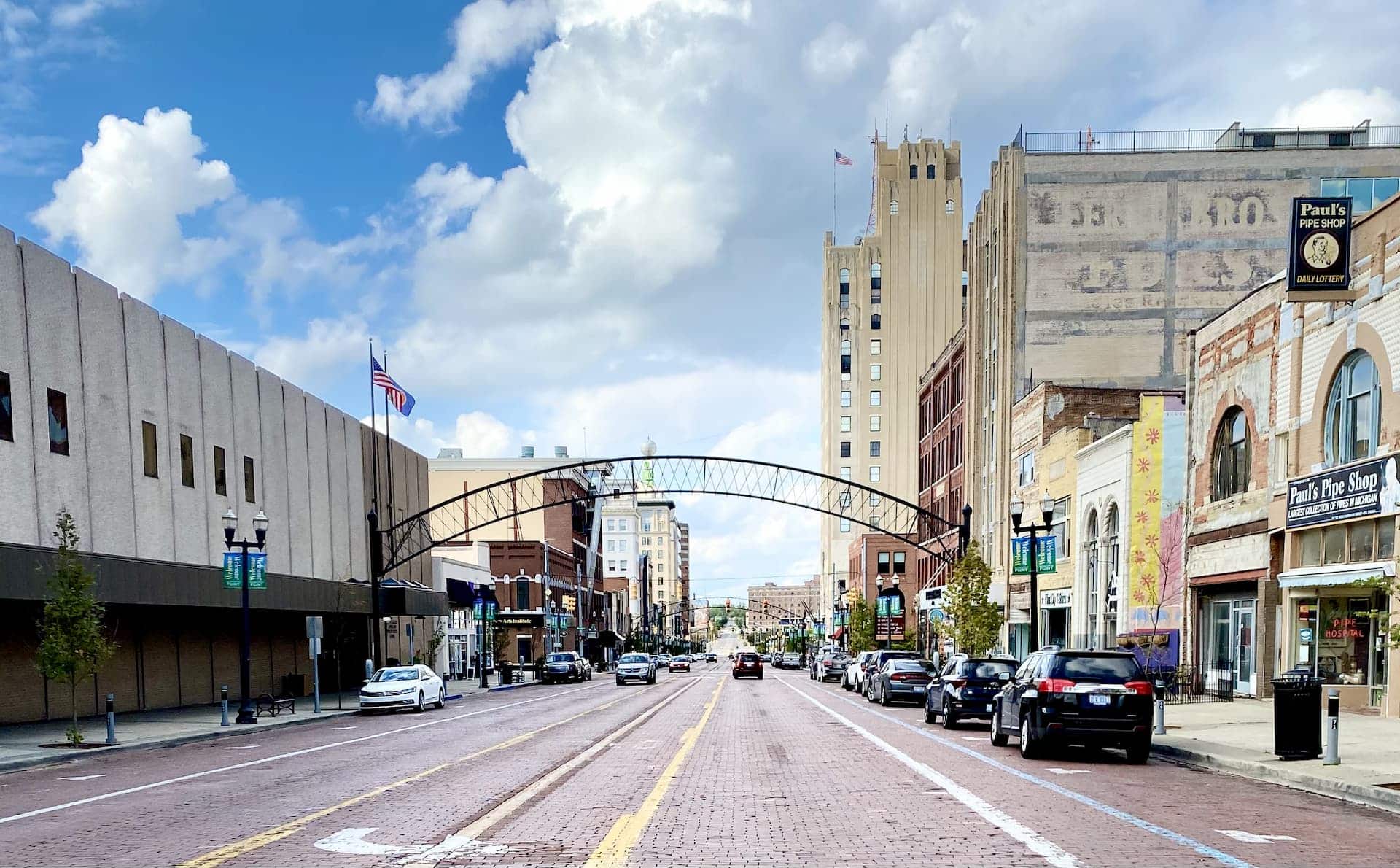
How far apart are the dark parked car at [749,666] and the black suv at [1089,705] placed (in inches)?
2230

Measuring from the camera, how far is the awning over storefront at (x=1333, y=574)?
26203mm

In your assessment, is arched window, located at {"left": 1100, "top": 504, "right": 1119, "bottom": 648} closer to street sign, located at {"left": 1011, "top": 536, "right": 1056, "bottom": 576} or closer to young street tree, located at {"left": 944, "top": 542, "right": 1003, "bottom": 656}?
young street tree, located at {"left": 944, "top": 542, "right": 1003, "bottom": 656}

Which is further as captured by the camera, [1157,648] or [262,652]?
[262,652]

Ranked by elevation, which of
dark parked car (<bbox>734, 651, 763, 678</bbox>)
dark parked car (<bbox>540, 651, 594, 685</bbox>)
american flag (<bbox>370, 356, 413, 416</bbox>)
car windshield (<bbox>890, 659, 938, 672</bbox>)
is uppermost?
american flag (<bbox>370, 356, 413, 416</bbox>)

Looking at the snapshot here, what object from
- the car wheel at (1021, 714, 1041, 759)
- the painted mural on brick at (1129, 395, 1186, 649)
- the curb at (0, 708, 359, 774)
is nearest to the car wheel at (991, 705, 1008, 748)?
the car wheel at (1021, 714, 1041, 759)

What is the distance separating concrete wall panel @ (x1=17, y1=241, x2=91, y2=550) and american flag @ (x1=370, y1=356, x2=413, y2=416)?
15.0 meters

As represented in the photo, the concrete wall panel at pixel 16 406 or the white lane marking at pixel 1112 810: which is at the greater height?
the concrete wall panel at pixel 16 406

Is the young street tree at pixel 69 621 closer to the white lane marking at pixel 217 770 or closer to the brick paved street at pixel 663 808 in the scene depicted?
the brick paved street at pixel 663 808

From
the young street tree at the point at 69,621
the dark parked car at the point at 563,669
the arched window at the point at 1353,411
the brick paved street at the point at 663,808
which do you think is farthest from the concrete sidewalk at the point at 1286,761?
the dark parked car at the point at 563,669

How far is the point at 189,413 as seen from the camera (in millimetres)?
38719

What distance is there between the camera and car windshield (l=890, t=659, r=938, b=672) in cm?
3944

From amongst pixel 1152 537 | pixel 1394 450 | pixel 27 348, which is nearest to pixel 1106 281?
pixel 1152 537

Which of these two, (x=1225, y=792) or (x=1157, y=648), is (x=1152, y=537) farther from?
(x=1225, y=792)

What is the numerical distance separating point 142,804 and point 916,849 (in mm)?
9070
